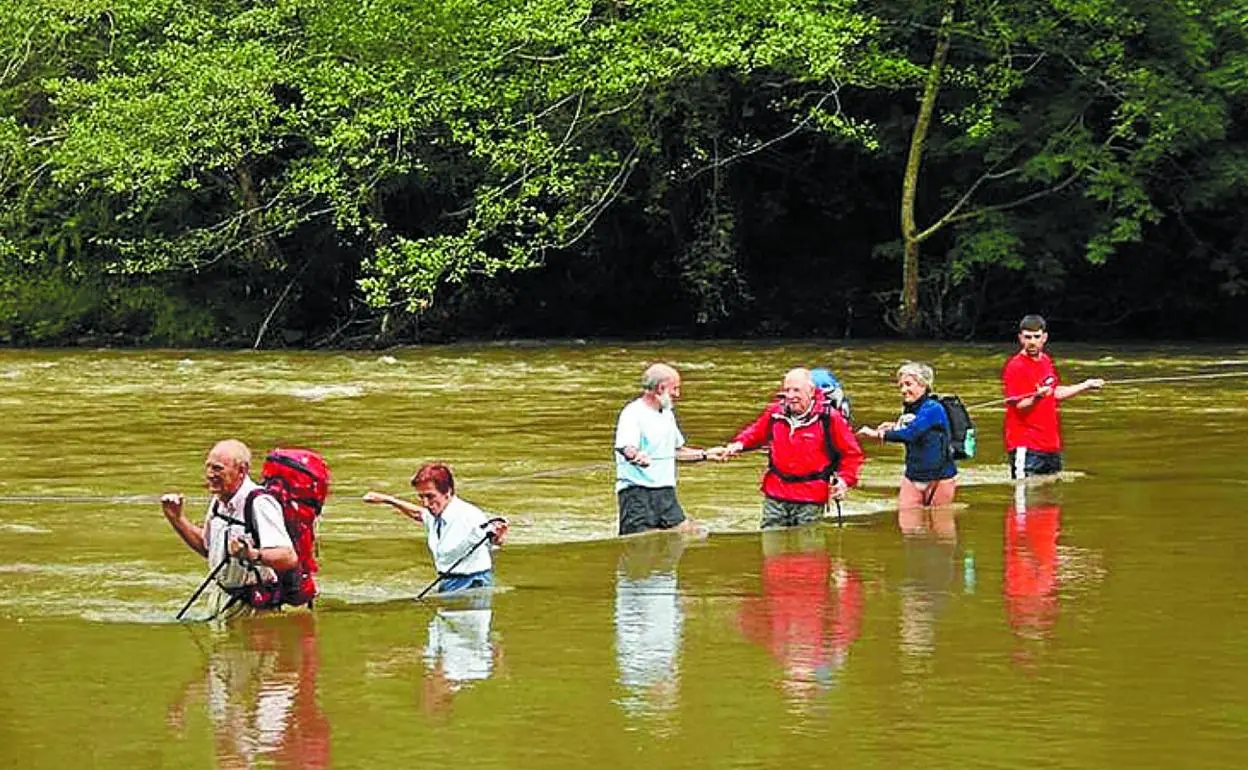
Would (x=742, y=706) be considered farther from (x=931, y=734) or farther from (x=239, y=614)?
(x=239, y=614)

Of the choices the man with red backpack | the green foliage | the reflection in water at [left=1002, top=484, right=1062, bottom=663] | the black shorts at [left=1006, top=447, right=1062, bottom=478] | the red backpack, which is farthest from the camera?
the green foliage

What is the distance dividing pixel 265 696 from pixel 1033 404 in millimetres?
9759

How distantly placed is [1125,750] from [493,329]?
34611 mm

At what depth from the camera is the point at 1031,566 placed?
46.6ft

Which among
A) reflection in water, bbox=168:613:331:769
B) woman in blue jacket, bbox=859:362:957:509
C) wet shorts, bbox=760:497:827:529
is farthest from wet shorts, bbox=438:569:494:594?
woman in blue jacket, bbox=859:362:957:509

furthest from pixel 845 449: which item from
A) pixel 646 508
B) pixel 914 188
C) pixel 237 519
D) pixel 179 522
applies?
pixel 914 188

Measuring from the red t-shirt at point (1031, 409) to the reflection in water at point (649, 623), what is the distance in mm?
4193

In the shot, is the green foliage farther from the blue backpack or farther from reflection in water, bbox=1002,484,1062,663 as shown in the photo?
the blue backpack

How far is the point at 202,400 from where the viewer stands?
29.0m

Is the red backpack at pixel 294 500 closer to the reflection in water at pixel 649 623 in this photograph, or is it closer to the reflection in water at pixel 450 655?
the reflection in water at pixel 450 655

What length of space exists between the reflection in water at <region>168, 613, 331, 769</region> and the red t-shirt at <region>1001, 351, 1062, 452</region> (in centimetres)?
791

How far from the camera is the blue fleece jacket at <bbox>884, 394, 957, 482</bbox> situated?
621 inches

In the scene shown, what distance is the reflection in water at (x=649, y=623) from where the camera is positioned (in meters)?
10.2

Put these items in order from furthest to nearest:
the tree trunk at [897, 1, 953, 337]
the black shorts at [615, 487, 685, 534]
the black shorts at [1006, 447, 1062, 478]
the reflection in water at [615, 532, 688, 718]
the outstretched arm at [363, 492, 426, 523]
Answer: the tree trunk at [897, 1, 953, 337], the black shorts at [1006, 447, 1062, 478], the black shorts at [615, 487, 685, 534], the outstretched arm at [363, 492, 426, 523], the reflection in water at [615, 532, 688, 718]
